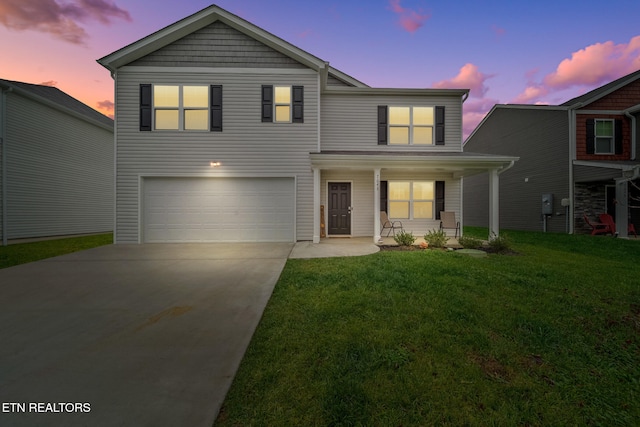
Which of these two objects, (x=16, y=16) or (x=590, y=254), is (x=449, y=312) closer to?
(x=590, y=254)

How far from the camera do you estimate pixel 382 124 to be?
10.5 m

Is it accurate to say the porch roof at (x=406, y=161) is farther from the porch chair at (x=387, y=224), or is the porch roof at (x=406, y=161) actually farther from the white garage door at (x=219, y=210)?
the porch chair at (x=387, y=224)

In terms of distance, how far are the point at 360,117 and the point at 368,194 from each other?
119 inches

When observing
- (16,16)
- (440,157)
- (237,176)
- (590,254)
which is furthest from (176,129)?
(590,254)

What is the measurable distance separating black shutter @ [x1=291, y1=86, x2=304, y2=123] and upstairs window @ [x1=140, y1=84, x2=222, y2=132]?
252 cm

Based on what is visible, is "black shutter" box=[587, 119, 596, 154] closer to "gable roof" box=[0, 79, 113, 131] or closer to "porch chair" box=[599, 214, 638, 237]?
"porch chair" box=[599, 214, 638, 237]

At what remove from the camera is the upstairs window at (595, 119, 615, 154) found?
12.3 metres

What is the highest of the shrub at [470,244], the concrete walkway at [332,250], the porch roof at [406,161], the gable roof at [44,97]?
the gable roof at [44,97]

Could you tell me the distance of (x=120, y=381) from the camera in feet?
6.70

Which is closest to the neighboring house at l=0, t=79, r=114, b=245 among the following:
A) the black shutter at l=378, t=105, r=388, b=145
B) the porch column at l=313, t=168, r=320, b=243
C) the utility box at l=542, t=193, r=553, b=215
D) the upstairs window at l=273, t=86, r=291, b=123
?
the upstairs window at l=273, t=86, r=291, b=123

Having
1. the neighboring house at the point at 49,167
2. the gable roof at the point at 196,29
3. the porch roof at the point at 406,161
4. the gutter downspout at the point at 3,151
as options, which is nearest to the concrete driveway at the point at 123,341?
the porch roof at the point at 406,161

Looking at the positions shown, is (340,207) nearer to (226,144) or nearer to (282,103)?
(282,103)

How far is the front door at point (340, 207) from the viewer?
10.4 meters

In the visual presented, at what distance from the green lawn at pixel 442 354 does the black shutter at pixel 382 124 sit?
7.03 m
